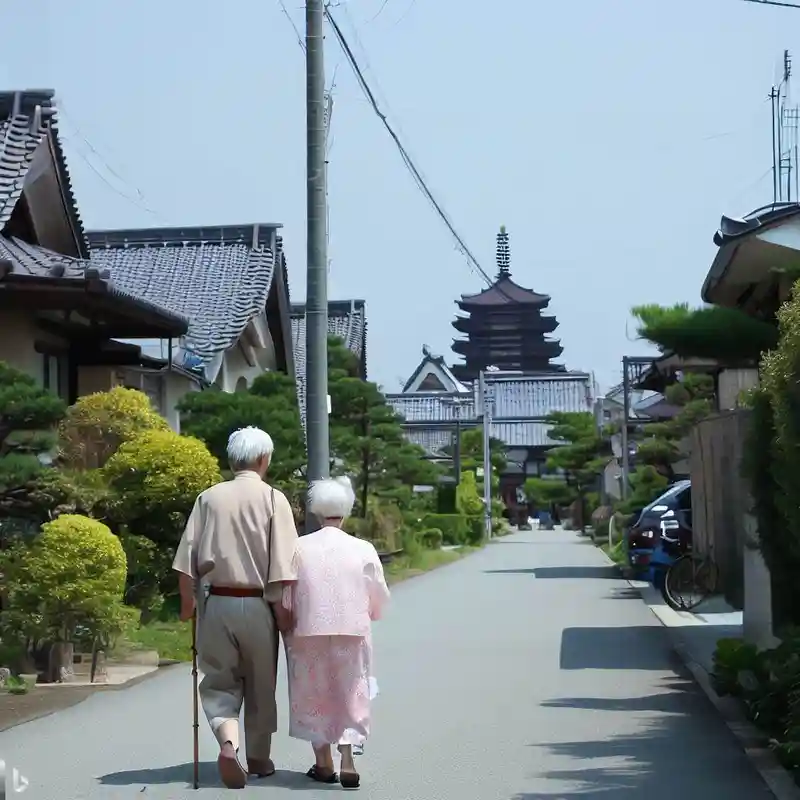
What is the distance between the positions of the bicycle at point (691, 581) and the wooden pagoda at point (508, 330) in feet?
277

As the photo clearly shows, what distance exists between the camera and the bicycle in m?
17.7

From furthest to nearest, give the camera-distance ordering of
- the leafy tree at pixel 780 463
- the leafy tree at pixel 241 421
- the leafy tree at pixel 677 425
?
the leafy tree at pixel 677 425 < the leafy tree at pixel 241 421 < the leafy tree at pixel 780 463

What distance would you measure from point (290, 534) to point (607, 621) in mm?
12229

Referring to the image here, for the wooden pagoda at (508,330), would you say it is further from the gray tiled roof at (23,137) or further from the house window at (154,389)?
the gray tiled roof at (23,137)

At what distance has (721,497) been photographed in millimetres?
15727

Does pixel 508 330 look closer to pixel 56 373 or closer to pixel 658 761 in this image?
pixel 56 373

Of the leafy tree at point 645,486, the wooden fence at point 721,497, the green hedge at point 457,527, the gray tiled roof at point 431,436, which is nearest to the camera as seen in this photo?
the wooden fence at point 721,497

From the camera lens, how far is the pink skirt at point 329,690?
26.1ft

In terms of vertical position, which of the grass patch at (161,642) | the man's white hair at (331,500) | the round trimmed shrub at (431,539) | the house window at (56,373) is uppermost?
the house window at (56,373)

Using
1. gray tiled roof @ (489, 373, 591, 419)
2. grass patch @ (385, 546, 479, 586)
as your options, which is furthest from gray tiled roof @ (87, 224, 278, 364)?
gray tiled roof @ (489, 373, 591, 419)

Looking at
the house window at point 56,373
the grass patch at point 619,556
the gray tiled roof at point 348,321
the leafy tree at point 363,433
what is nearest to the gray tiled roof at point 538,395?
the gray tiled roof at point 348,321

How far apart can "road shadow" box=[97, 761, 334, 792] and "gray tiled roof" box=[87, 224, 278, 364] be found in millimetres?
18842

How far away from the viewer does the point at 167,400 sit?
1010 inches

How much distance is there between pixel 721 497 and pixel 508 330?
292ft
